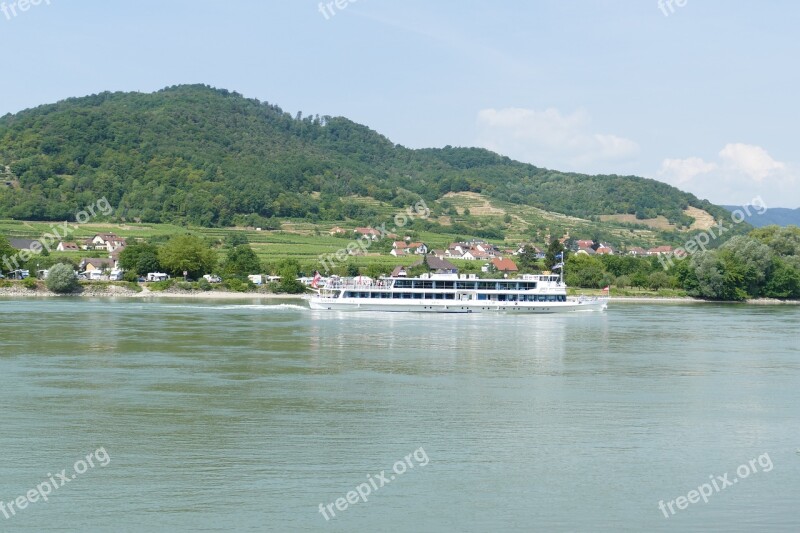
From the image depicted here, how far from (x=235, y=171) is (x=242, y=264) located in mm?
53220

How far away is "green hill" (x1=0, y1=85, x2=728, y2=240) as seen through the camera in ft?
317

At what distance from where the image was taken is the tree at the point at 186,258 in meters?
65.8

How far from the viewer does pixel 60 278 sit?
5931 centimetres

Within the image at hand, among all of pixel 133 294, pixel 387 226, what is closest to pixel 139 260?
pixel 133 294

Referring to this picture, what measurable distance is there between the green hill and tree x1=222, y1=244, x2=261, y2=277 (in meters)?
25.0

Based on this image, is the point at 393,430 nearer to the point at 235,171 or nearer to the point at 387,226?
the point at 387,226

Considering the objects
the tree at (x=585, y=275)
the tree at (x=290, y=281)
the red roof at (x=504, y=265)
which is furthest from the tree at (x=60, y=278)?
the tree at (x=585, y=275)

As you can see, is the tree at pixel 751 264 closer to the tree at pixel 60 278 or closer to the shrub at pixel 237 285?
the shrub at pixel 237 285

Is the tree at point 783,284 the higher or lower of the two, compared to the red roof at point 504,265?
lower

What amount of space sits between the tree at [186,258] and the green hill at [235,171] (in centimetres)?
2416

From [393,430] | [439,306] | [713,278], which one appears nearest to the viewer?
[393,430]

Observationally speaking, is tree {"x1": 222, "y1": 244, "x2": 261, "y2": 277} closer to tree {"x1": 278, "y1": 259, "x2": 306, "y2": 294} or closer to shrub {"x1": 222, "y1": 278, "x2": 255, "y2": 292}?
shrub {"x1": 222, "y1": 278, "x2": 255, "y2": 292}

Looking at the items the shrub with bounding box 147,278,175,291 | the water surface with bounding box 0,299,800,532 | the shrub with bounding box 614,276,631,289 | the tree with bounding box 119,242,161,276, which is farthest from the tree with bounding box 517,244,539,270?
the water surface with bounding box 0,299,800,532

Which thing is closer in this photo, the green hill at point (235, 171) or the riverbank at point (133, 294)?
the riverbank at point (133, 294)
